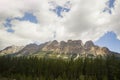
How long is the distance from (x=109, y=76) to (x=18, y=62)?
3309 inches

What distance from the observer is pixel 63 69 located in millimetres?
162250

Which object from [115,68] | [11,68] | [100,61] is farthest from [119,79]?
[11,68]

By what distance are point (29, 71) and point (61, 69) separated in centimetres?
2619

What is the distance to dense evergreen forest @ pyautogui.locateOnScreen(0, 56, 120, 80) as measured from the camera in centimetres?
13712

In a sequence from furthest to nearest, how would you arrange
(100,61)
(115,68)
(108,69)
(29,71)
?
(29,71), (100,61), (108,69), (115,68)

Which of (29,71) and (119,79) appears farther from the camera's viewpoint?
(29,71)

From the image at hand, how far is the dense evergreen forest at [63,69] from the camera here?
137125 millimetres

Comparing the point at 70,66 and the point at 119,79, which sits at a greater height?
the point at 70,66

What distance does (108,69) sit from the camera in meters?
141

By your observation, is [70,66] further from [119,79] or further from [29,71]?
[119,79]

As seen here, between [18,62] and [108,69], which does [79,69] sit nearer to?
[108,69]

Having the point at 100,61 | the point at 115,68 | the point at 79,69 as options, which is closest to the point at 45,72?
the point at 79,69

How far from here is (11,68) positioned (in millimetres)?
176500

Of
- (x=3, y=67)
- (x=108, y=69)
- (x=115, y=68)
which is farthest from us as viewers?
(x=3, y=67)
